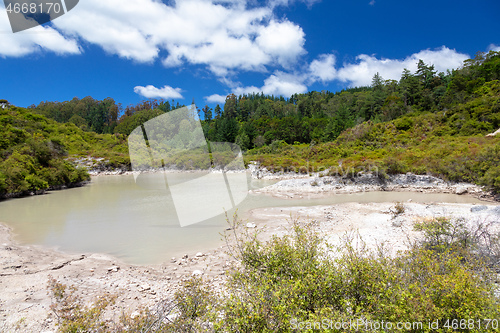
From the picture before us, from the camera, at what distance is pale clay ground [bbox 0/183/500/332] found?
477cm

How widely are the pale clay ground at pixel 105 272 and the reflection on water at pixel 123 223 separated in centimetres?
76

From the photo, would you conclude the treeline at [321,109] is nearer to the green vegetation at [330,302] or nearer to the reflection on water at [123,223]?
the reflection on water at [123,223]

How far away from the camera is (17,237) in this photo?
31.2 feet

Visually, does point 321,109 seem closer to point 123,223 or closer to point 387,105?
point 387,105

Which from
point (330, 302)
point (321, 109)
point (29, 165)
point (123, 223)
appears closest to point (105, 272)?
point (123, 223)

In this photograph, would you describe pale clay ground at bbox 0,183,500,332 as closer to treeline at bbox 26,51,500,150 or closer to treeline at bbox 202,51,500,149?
treeline at bbox 202,51,500,149

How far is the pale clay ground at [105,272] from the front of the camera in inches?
188

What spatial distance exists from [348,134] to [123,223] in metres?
43.5

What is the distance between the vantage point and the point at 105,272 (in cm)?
655

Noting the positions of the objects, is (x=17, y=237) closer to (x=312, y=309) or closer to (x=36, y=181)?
(x=312, y=309)

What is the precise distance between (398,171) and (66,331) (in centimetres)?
2521

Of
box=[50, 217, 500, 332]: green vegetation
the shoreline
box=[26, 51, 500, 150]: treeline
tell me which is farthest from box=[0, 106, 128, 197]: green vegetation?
box=[26, 51, 500, 150]: treeline

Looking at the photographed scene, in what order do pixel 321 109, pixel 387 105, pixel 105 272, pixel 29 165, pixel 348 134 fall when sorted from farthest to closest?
pixel 321 109, pixel 387 105, pixel 348 134, pixel 29 165, pixel 105 272

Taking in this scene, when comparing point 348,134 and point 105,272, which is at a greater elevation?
point 348,134
